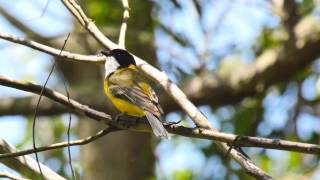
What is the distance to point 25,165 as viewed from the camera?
3.36 m

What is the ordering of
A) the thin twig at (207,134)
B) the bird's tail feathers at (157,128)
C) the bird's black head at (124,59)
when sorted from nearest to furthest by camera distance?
1. the thin twig at (207,134)
2. the bird's tail feathers at (157,128)
3. the bird's black head at (124,59)

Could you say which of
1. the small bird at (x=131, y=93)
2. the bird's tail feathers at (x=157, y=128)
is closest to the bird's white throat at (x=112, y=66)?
the small bird at (x=131, y=93)

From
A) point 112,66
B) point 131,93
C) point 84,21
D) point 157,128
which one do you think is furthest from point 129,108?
point 112,66

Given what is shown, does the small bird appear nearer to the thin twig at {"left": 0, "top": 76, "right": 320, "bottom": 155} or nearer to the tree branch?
the tree branch

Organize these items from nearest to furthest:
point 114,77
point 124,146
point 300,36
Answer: point 114,77, point 300,36, point 124,146

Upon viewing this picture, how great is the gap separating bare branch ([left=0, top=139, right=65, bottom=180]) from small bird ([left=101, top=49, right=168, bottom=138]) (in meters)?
0.56

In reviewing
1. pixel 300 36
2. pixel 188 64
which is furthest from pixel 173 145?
pixel 300 36

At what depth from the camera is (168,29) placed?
6.27 metres

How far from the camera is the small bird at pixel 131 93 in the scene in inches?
157

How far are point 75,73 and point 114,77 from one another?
2524 mm

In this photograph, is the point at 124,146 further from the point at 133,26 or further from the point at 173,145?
the point at 133,26

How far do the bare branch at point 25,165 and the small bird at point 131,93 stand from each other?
562 mm

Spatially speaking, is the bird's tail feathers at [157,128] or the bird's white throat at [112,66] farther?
the bird's white throat at [112,66]

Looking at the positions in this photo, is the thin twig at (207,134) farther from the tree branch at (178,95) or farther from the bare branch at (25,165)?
the bare branch at (25,165)
